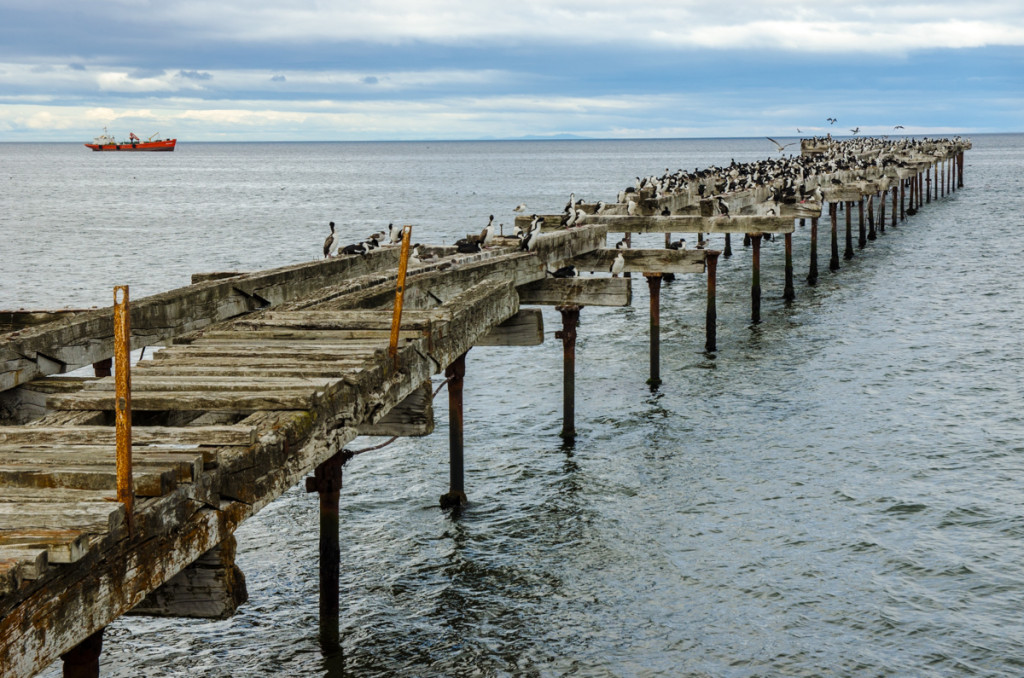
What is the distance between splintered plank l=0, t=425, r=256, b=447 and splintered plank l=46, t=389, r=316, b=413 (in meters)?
0.56

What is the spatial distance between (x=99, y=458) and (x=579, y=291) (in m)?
11.3

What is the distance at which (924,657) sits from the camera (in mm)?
11281

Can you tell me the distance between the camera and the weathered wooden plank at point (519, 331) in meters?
15.4

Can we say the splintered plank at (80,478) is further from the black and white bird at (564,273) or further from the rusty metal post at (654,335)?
the rusty metal post at (654,335)

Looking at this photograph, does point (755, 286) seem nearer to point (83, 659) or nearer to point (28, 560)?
point (83, 659)

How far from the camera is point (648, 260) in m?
21.2

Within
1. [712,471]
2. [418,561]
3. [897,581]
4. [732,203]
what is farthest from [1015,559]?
[732,203]

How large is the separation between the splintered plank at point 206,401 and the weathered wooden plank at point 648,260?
13523mm

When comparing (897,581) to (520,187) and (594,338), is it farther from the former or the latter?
(520,187)

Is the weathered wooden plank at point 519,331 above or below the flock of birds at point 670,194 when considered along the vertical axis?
below

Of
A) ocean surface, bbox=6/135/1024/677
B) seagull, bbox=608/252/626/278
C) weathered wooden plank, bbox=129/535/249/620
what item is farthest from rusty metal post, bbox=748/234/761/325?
weathered wooden plank, bbox=129/535/249/620

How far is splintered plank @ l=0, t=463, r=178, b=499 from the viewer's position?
18.5ft

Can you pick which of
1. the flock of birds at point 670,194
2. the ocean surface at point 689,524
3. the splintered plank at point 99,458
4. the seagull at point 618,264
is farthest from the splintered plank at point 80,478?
the seagull at point 618,264

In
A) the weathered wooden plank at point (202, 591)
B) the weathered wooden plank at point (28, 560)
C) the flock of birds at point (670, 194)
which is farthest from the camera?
the flock of birds at point (670, 194)
